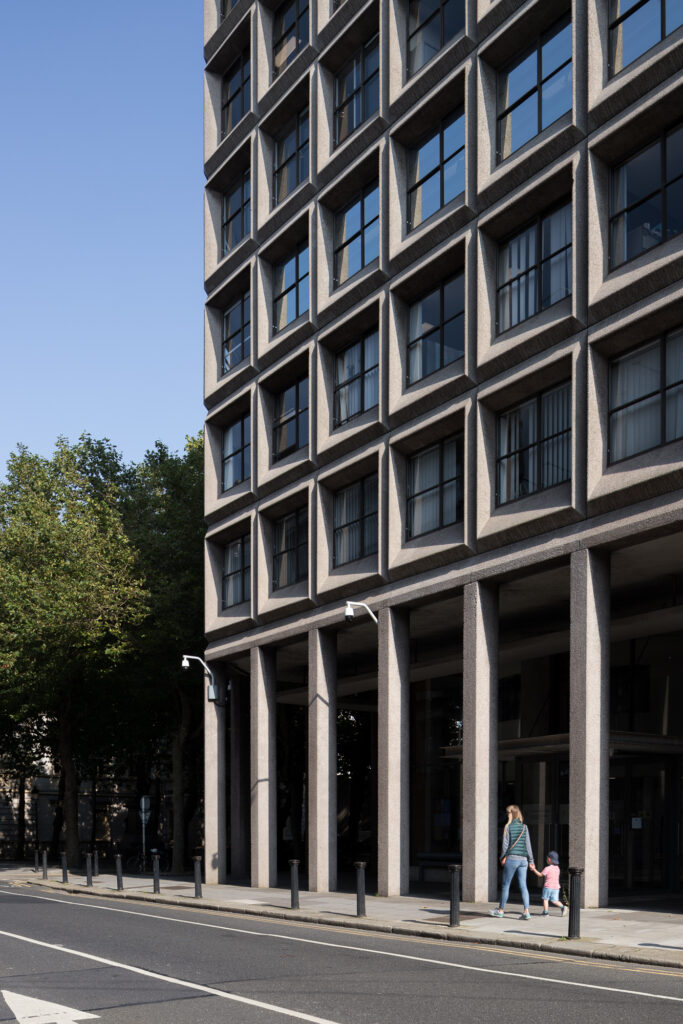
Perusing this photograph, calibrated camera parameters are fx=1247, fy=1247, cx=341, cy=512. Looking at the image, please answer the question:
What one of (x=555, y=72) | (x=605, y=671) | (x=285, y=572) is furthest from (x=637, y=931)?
(x=285, y=572)

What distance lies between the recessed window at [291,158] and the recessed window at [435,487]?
33.3 ft

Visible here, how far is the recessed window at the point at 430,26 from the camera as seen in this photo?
2733 centimetres

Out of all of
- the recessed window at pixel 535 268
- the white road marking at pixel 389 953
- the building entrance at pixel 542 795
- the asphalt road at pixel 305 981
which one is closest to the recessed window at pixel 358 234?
the recessed window at pixel 535 268

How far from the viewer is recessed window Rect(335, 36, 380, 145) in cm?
3067

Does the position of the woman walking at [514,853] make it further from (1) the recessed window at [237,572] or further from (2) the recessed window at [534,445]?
(1) the recessed window at [237,572]

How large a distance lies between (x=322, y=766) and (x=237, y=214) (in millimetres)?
17579

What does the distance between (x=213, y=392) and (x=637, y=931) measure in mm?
24445

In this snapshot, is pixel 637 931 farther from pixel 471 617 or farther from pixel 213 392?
pixel 213 392

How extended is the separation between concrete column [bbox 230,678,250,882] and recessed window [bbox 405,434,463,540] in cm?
1310

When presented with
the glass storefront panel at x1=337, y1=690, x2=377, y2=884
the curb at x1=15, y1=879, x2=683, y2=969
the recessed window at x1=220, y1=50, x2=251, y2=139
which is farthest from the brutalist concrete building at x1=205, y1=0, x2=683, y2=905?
the glass storefront panel at x1=337, y1=690, x2=377, y2=884

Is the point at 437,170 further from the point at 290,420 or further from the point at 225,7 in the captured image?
the point at 225,7

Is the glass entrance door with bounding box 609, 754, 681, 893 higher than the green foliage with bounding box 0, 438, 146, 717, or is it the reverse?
the green foliage with bounding box 0, 438, 146, 717

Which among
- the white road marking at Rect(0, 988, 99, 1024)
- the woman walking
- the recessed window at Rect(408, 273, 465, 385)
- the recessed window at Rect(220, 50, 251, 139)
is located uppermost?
the recessed window at Rect(220, 50, 251, 139)

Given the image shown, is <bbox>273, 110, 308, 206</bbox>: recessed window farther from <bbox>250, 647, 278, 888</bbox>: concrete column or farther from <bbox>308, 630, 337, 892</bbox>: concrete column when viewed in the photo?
<bbox>250, 647, 278, 888</bbox>: concrete column
